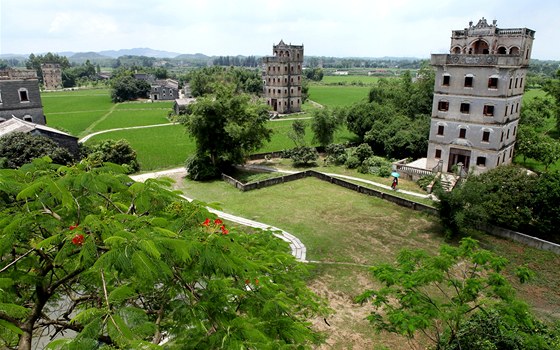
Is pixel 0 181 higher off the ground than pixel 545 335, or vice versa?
pixel 0 181

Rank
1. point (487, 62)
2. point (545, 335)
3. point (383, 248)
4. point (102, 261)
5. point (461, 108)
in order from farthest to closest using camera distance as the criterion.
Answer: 1. point (461, 108)
2. point (487, 62)
3. point (383, 248)
4. point (545, 335)
5. point (102, 261)

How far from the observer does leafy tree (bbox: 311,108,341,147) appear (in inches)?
1780

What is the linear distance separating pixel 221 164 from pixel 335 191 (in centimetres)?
1267

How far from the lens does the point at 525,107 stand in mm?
46750

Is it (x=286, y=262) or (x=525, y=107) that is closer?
(x=286, y=262)

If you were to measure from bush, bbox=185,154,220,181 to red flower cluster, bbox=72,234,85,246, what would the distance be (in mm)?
29982

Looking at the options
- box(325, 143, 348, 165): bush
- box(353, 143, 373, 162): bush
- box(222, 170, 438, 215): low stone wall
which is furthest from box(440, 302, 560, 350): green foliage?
box(325, 143, 348, 165): bush

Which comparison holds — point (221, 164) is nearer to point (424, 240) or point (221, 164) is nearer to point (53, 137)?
point (53, 137)

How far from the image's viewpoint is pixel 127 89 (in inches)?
4242

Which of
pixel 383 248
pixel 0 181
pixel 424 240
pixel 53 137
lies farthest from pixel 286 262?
pixel 53 137

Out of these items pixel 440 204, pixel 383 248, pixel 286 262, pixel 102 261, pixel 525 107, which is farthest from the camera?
pixel 525 107

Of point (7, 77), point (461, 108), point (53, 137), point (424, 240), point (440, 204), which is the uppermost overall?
point (7, 77)

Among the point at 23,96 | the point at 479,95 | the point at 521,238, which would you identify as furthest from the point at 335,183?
the point at 23,96

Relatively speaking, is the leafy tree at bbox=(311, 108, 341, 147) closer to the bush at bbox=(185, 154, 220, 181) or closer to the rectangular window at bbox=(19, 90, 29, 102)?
the bush at bbox=(185, 154, 220, 181)
